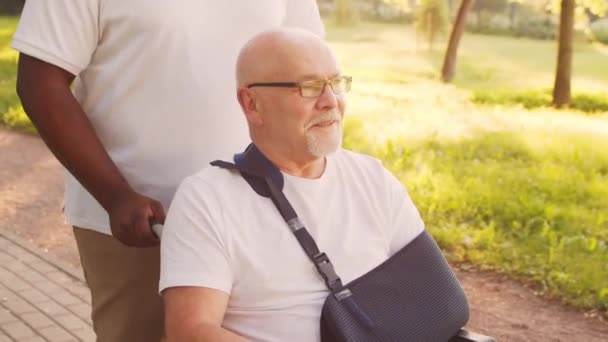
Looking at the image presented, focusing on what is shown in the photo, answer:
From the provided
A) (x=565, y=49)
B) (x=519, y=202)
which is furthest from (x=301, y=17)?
(x=565, y=49)

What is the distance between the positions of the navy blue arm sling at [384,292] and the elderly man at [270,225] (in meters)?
0.03

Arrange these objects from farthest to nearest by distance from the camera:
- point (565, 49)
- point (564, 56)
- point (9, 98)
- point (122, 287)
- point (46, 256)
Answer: point (564, 56) < point (565, 49) < point (9, 98) < point (46, 256) < point (122, 287)

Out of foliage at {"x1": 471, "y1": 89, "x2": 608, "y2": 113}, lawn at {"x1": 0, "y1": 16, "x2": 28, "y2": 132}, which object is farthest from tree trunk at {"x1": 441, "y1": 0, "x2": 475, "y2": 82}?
lawn at {"x1": 0, "y1": 16, "x2": 28, "y2": 132}

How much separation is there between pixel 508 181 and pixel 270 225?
5542 mm

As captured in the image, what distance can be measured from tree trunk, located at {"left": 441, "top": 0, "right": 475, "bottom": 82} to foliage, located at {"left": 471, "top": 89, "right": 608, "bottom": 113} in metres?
2.64

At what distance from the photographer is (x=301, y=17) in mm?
2611

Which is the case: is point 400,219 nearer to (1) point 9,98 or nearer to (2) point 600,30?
(1) point 9,98

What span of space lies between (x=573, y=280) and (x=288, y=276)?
3.59m

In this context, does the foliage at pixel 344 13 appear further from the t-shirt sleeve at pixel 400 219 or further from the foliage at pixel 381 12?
the t-shirt sleeve at pixel 400 219

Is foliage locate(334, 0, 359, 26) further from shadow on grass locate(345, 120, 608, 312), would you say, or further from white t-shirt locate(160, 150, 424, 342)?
white t-shirt locate(160, 150, 424, 342)

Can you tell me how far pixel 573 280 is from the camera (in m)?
5.40

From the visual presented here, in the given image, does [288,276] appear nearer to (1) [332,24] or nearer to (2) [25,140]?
(2) [25,140]

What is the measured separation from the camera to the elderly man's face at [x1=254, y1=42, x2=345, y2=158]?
224 cm

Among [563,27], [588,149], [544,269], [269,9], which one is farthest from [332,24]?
[269,9]
